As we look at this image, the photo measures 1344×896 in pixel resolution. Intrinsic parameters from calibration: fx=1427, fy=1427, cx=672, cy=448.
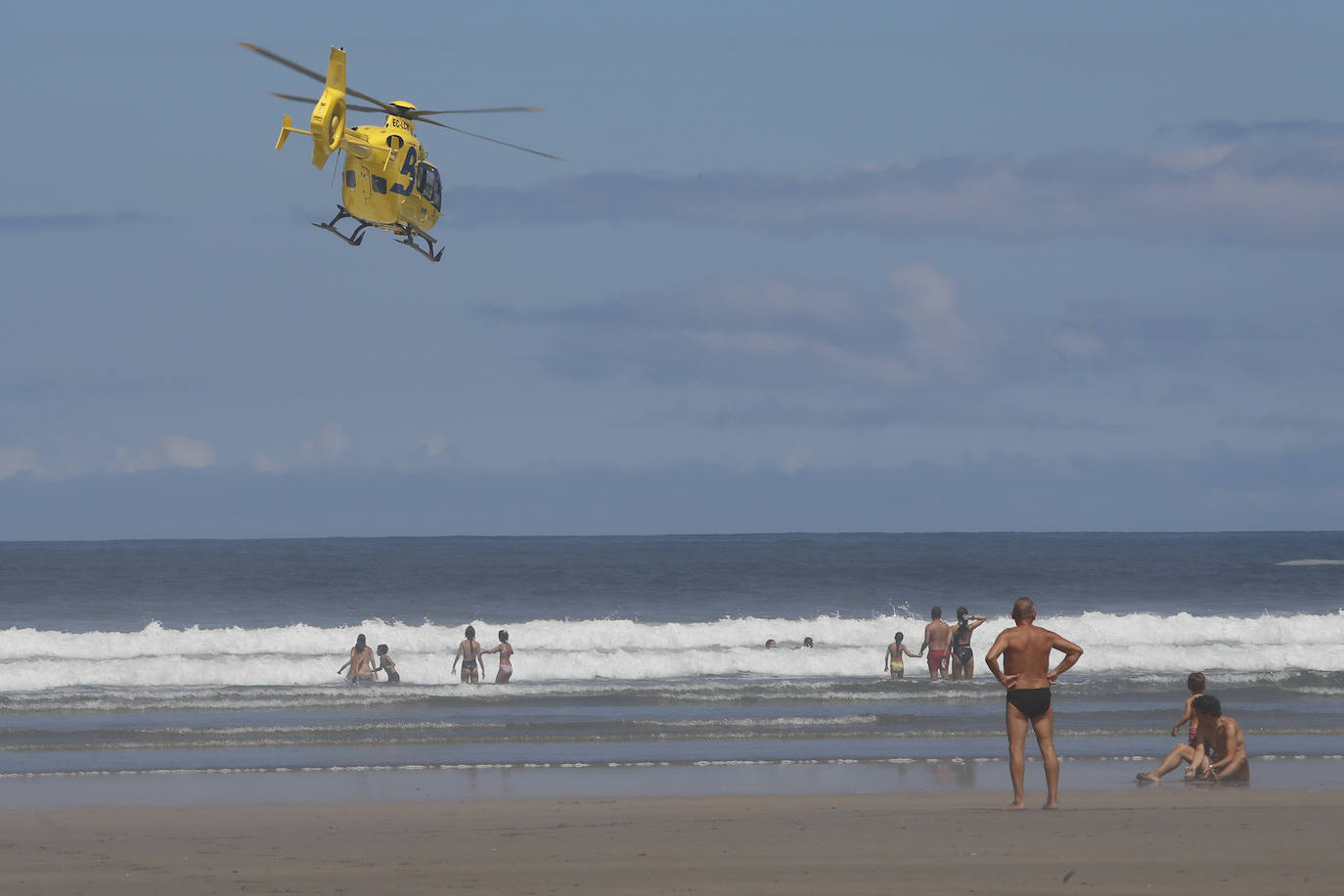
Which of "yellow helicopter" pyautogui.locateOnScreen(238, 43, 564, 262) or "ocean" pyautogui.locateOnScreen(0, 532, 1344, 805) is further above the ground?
"yellow helicopter" pyautogui.locateOnScreen(238, 43, 564, 262)

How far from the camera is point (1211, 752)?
14281 millimetres

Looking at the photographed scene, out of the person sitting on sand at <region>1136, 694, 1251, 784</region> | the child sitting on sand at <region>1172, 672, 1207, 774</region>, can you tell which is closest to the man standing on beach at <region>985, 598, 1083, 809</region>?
the person sitting on sand at <region>1136, 694, 1251, 784</region>

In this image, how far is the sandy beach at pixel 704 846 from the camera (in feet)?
31.5

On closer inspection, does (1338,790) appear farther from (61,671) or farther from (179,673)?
(61,671)

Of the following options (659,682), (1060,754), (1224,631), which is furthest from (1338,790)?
(1224,631)

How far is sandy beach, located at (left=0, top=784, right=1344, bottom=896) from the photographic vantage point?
9602 millimetres

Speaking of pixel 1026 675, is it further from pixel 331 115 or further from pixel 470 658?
pixel 470 658

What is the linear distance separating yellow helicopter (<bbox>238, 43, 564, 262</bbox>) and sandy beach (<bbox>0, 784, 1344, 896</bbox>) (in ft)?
27.9

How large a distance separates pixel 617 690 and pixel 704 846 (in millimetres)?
11814

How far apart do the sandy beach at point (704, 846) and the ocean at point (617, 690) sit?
4.91 ft

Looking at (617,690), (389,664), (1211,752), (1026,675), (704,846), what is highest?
(1026,675)

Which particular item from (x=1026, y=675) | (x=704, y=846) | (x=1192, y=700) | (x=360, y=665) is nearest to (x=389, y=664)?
(x=360, y=665)

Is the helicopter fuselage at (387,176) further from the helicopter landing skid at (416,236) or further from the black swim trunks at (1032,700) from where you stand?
the black swim trunks at (1032,700)

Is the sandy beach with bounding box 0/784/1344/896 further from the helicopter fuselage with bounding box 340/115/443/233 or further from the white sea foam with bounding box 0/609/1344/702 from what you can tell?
the white sea foam with bounding box 0/609/1344/702
